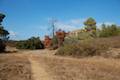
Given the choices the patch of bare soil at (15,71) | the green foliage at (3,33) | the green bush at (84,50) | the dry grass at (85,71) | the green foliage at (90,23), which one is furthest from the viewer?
the green foliage at (90,23)

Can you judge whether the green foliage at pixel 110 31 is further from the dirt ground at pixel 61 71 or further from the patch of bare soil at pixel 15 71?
the patch of bare soil at pixel 15 71

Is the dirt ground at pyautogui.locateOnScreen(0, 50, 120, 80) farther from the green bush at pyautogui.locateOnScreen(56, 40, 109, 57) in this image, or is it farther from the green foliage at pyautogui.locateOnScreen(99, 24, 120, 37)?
the green foliage at pyautogui.locateOnScreen(99, 24, 120, 37)

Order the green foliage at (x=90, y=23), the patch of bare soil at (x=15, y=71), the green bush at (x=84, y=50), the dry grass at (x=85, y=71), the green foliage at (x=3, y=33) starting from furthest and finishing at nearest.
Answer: the green foliage at (x=90, y=23) < the green foliage at (x=3, y=33) < the green bush at (x=84, y=50) < the patch of bare soil at (x=15, y=71) < the dry grass at (x=85, y=71)

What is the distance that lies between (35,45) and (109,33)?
1798 cm

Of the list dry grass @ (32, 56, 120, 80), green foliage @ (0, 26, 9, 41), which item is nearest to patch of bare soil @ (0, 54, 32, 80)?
Answer: dry grass @ (32, 56, 120, 80)

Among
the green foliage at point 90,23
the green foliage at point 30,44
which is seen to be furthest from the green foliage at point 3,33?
the green foliage at point 90,23

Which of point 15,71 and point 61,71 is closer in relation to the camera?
point 61,71

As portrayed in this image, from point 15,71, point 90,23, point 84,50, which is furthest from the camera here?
point 90,23

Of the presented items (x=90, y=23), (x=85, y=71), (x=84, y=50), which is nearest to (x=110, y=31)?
(x=90, y=23)

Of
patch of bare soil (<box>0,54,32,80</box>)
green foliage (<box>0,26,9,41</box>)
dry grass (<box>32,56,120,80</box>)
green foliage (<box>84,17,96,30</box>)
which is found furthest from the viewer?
green foliage (<box>84,17,96,30</box>)

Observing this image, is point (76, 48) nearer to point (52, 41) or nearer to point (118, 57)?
point (118, 57)

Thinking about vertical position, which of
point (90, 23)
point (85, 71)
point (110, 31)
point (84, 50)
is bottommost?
point (85, 71)

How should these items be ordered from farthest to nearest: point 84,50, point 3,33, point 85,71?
point 3,33 < point 84,50 < point 85,71

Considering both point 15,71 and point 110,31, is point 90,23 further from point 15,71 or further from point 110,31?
point 15,71
